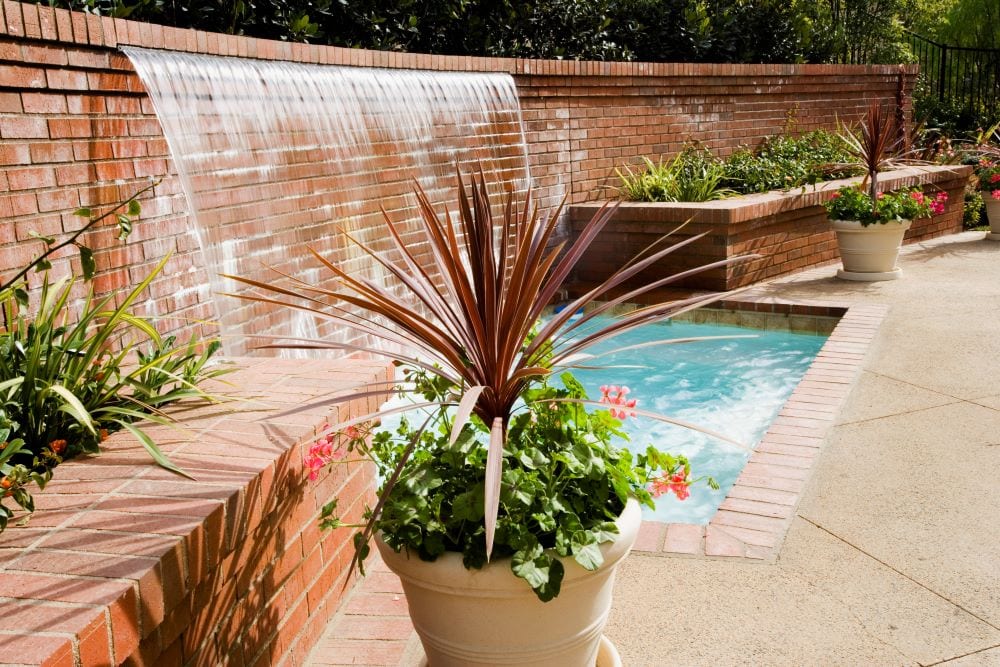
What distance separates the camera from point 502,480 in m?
2.03

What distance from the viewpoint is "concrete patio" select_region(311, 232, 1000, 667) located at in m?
2.53

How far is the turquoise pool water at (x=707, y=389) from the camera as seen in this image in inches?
172

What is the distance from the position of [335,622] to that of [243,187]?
9.72ft

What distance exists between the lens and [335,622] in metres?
2.76

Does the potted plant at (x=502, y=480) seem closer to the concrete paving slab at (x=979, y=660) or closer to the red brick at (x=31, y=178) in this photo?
→ the concrete paving slab at (x=979, y=660)

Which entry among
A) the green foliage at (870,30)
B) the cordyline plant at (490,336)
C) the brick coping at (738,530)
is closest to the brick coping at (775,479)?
the brick coping at (738,530)

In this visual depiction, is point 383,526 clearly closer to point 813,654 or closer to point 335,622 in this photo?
point 335,622

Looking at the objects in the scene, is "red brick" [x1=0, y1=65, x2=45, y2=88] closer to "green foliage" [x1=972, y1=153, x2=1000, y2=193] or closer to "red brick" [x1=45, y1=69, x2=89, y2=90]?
"red brick" [x1=45, y1=69, x2=89, y2=90]

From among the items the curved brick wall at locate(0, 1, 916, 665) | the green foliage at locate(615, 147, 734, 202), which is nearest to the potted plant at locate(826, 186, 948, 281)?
the green foliage at locate(615, 147, 734, 202)

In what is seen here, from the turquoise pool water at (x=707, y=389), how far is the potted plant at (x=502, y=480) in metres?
1.64

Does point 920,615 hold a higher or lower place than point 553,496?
lower

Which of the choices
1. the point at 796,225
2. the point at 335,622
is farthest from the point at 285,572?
the point at 796,225

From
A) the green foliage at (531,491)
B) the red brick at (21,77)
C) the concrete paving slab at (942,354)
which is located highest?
the red brick at (21,77)

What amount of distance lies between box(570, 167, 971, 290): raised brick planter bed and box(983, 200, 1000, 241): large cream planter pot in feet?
5.43
